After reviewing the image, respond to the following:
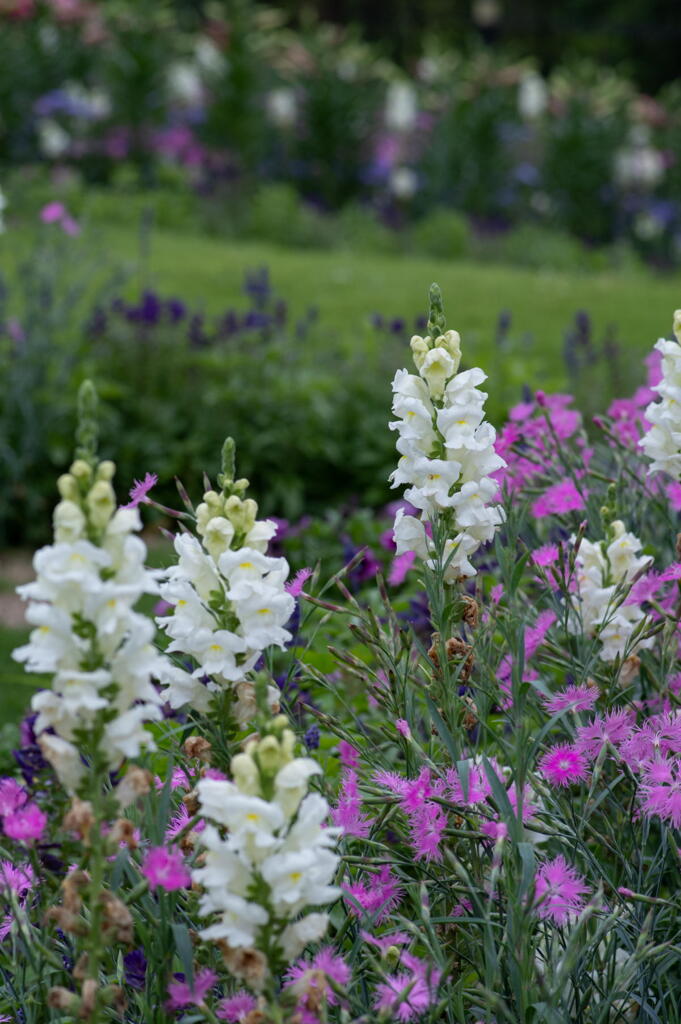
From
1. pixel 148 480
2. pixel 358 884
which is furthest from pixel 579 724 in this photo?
pixel 148 480

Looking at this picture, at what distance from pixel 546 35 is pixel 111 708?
22268 mm

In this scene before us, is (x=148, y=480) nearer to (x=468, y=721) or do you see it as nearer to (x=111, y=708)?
(x=111, y=708)

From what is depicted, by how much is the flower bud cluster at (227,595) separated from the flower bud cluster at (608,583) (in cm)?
63

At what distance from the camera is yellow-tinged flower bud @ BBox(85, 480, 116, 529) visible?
137 cm

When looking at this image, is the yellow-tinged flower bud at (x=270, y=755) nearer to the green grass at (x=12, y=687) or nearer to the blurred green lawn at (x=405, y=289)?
the green grass at (x=12, y=687)

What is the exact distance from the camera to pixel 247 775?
4.49ft

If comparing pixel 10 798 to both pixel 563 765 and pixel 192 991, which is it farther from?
pixel 563 765

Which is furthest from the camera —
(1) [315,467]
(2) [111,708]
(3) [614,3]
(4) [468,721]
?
(3) [614,3]

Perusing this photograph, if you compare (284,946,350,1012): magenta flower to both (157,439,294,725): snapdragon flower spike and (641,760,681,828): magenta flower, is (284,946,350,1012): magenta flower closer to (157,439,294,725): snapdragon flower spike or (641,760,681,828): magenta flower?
(157,439,294,725): snapdragon flower spike

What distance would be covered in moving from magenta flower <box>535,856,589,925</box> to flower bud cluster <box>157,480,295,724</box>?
17.4 inches

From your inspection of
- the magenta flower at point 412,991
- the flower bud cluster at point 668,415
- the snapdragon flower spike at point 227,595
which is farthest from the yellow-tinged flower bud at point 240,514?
the flower bud cluster at point 668,415

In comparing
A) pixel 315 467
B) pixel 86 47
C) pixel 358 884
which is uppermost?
pixel 86 47

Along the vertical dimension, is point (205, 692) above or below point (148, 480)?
below

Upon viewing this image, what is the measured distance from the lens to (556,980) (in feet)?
5.03
